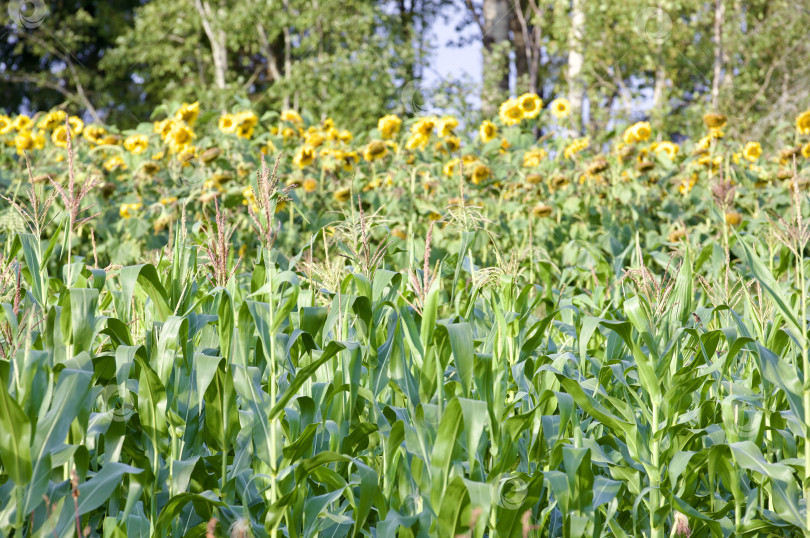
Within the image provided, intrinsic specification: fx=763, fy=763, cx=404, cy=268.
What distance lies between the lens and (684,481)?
5.80 ft

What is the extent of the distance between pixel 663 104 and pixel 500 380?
10499 millimetres

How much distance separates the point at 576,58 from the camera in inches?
489

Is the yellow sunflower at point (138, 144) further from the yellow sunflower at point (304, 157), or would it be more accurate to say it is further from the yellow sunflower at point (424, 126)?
the yellow sunflower at point (424, 126)

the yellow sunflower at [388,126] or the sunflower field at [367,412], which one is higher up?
the yellow sunflower at [388,126]

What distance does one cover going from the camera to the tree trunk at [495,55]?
11250 mm

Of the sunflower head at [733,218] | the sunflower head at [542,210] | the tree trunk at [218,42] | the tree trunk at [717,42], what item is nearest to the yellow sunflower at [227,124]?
the sunflower head at [542,210]

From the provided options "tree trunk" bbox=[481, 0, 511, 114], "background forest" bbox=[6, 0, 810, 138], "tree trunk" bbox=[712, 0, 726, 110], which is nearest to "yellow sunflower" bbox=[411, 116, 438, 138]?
"background forest" bbox=[6, 0, 810, 138]

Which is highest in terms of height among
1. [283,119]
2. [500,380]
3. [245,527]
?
[283,119]

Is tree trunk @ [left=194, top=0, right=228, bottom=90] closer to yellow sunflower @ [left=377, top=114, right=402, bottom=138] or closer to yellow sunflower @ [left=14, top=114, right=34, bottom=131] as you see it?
yellow sunflower @ [left=14, top=114, right=34, bottom=131]

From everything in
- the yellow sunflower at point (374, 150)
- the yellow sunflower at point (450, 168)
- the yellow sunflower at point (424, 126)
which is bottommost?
the yellow sunflower at point (450, 168)

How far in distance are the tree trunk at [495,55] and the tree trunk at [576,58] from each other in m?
1.04

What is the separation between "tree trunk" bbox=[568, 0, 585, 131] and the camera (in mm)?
11883

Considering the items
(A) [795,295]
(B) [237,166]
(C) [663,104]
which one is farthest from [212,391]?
(C) [663,104]

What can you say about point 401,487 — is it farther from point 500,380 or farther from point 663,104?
point 663,104
